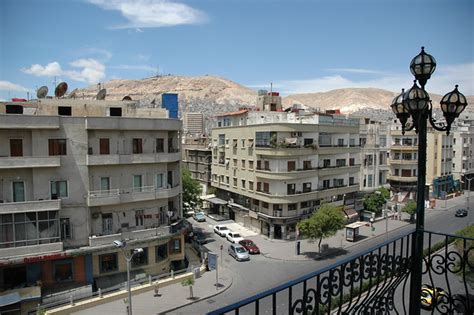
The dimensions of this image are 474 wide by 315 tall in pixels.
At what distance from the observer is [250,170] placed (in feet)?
121

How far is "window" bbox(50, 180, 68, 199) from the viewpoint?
72.0 feet

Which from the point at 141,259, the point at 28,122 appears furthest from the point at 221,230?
the point at 28,122

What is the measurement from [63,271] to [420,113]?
73.7 ft

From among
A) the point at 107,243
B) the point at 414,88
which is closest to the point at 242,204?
the point at 107,243

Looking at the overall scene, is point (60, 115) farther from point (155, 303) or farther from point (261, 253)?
point (261, 253)

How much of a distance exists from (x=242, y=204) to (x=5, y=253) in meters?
23.6

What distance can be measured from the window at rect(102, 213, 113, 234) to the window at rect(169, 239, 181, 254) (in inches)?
185

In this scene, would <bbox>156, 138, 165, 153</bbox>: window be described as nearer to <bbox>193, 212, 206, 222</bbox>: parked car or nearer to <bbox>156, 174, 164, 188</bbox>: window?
<bbox>156, 174, 164, 188</bbox>: window

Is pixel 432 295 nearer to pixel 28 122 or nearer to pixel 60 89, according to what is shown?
pixel 28 122

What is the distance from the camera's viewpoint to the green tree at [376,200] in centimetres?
4162

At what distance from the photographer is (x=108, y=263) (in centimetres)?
2344

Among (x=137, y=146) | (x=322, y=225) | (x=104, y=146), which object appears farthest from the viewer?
(x=322, y=225)

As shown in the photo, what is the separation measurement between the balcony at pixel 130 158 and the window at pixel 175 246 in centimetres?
590

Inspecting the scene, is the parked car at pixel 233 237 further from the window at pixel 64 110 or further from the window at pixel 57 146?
the window at pixel 64 110
